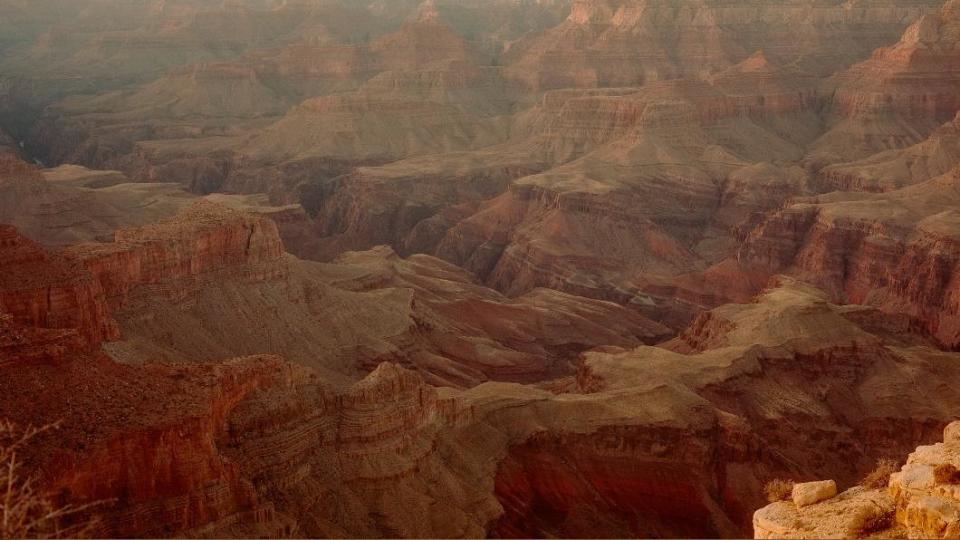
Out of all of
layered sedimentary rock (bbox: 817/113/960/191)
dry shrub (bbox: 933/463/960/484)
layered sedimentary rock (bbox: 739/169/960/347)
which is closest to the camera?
dry shrub (bbox: 933/463/960/484)

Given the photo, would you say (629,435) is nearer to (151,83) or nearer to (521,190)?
(521,190)

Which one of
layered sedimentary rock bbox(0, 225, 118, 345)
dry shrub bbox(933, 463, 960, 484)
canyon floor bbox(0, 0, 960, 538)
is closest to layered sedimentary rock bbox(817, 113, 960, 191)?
canyon floor bbox(0, 0, 960, 538)

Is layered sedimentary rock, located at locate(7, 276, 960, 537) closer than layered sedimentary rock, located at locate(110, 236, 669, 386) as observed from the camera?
Yes

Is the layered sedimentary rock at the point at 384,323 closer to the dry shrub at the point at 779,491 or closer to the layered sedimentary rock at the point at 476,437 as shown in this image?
the layered sedimentary rock at the point at 476,437

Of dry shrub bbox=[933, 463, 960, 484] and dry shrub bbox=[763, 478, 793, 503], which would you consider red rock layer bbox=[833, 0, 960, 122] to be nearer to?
dry shrub bbox=[763, 478, 793, 503]

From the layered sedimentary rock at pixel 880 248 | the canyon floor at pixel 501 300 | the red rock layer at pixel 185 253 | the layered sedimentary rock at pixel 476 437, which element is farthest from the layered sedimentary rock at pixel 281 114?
the layered sedimentary rock at pixel 476 437

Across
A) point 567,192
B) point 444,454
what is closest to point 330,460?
point 444,454
